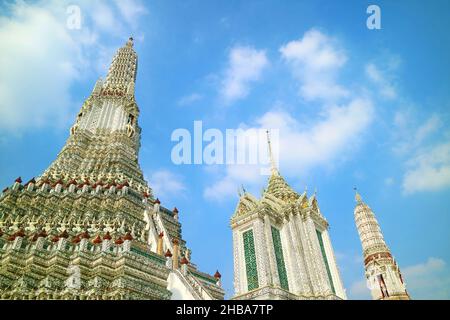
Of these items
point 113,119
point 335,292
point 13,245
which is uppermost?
point 113,119

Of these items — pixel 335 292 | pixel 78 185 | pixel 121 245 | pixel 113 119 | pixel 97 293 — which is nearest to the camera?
pixel 335 292

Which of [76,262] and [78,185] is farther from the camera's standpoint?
[78,185]

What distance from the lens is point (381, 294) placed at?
46.5 metres

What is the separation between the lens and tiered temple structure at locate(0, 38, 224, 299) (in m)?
18.1

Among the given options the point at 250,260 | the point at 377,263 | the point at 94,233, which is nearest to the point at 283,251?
the point at 250,260

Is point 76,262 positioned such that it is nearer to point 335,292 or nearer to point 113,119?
point 335,292

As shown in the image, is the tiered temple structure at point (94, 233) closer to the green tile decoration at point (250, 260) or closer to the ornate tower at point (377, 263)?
the green tile decoration at point (250, 260)

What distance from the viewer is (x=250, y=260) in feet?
50.8

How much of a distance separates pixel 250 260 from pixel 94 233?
13100 millimetres

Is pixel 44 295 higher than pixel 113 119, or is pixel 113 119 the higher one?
pixel 113 119

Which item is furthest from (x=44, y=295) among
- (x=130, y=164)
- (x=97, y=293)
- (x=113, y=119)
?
(x=113, y=119)

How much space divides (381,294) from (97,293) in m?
42.0

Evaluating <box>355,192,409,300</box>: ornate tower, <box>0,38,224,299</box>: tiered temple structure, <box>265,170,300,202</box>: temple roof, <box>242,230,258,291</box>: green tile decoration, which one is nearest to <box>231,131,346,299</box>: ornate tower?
<box>242,230,258,291</box>: green tile decoration
